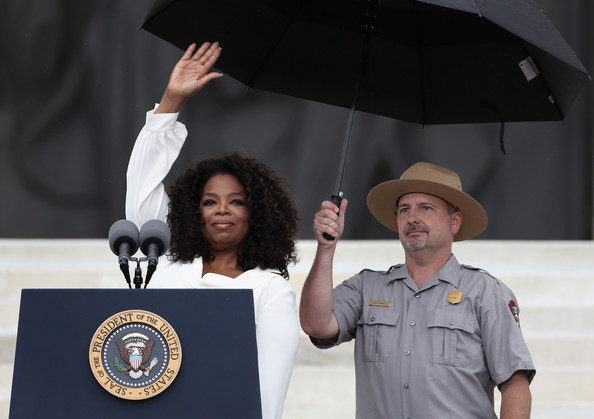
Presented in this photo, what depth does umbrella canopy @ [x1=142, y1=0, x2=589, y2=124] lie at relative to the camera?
11.5ft

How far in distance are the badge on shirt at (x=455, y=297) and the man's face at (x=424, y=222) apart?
0.18 metres

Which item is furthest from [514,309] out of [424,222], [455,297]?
[424,222]

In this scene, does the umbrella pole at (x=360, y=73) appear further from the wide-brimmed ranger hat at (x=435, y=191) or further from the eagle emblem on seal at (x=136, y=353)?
the eagle emblem on seal at (x=136, y=353)

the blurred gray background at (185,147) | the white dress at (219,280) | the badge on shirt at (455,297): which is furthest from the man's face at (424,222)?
the blurred gray background at (185,147)

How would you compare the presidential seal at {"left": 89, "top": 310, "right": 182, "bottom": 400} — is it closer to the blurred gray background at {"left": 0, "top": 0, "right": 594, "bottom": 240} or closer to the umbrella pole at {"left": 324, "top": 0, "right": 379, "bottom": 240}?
the umbrella pole at {"left": 324, "top": 0, "right": 379, "bottom": 240}

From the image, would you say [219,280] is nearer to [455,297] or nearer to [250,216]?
[250,216]

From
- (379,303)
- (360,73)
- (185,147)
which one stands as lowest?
(379,303)

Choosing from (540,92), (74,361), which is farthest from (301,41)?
(74,361)

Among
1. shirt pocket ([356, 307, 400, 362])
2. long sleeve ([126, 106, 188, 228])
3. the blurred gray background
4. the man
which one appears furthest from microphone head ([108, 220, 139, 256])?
the blurred gray background

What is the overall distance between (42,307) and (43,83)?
5.08 m

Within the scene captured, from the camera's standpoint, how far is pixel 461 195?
3742mm

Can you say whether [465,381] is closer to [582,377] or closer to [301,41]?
[301,41]

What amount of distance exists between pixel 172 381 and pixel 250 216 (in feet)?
2.73

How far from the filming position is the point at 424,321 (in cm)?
356
